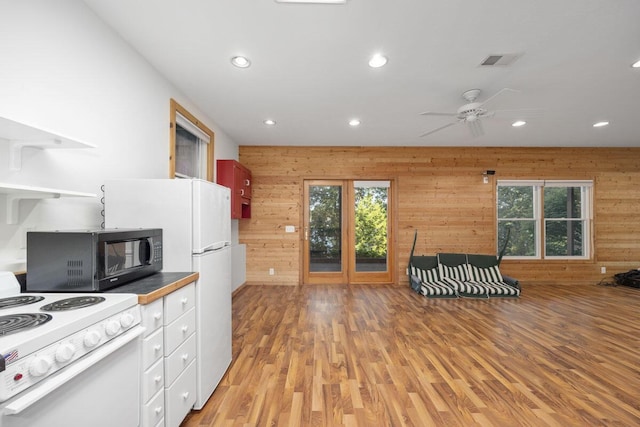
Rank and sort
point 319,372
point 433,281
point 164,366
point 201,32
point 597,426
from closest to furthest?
1. point 164,366
2. point 597,426
3. point 201,32
4. point 319,372
5. point 433,281

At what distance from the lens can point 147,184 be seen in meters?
1.83

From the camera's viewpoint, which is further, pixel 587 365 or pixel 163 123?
pixel 163 123

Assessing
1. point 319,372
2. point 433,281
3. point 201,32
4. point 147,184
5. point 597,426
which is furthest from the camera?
point 433,281

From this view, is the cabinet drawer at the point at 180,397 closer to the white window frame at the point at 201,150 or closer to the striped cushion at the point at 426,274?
the white window frame at the point at 201,150

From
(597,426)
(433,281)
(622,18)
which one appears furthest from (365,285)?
(622,18)

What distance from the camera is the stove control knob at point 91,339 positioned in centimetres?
99

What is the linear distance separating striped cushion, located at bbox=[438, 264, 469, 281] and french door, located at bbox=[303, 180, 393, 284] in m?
0.95

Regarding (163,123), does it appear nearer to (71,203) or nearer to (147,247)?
(71,203)

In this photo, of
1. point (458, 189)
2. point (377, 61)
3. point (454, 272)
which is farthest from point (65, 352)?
point (458, 189)

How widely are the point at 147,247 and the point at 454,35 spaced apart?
272 centimetres

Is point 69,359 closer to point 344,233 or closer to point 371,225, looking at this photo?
point 344,233

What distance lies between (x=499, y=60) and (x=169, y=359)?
3434 millimetres

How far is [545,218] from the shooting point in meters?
5.42

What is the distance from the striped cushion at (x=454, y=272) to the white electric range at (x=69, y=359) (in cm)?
491
